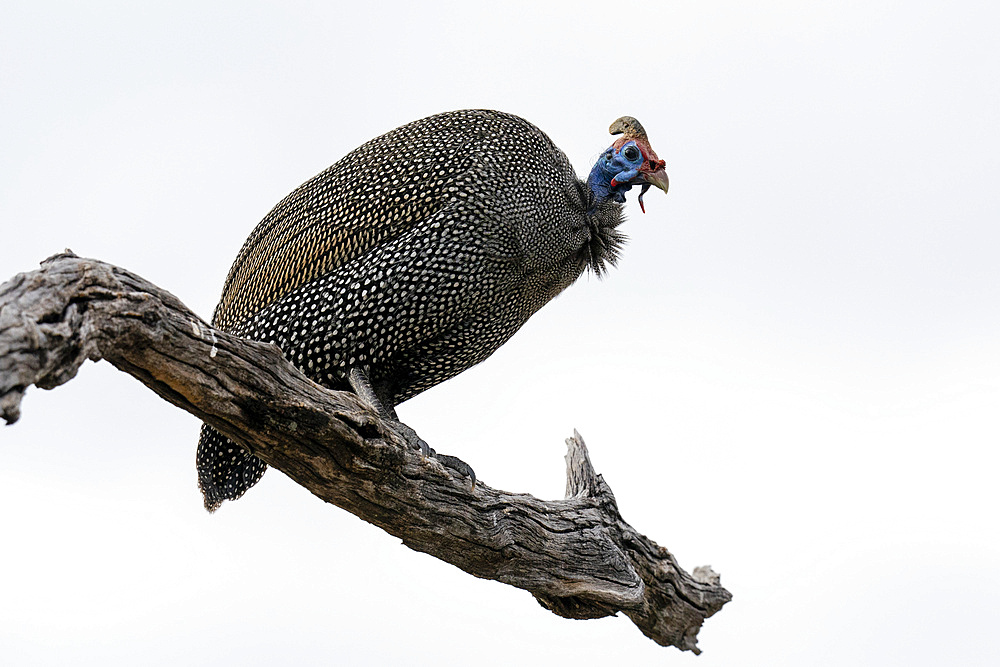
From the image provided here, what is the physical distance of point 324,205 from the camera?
4.32 meters

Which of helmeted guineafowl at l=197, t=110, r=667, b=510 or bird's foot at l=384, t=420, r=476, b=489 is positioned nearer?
bird's foot at l=384, t=420, r=476, b=489

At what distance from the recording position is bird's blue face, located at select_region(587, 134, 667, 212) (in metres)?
4.69

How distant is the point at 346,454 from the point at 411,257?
96 centimetres

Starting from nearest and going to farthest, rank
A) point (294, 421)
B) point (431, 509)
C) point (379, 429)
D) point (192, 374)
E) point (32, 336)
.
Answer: point (32, 336) < point (192, 374) < point (294, 421) < point (379, 429) < point (431, 509)

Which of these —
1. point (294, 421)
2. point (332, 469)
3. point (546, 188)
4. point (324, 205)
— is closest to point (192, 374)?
point (294, 421)

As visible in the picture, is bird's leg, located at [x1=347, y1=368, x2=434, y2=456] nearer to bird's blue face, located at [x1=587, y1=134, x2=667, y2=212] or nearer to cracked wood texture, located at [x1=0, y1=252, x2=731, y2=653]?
cracked wood texture, located at [x1=0, y1=252, x2=731, y2=653]

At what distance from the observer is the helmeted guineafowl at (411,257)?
4.13m

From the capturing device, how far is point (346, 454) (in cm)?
351

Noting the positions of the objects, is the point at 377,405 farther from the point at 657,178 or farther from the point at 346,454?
the point at 657,178

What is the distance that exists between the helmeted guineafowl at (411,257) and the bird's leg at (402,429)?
0.05 ft

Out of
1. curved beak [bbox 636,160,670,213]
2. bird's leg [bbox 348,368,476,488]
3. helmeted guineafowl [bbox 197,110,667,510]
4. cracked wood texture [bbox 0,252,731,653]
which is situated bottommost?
cracked wood texture [bbox 0,252,731,653]

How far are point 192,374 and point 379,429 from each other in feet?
2.51

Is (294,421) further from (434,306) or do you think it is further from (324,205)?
(324,205)

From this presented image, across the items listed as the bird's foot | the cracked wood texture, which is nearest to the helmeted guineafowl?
the bird's foot
